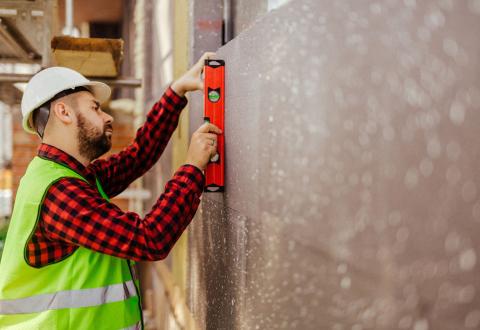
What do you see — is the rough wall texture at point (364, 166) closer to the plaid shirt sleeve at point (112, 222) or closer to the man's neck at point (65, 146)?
the plaid shirt sleeve at point (112, 222)

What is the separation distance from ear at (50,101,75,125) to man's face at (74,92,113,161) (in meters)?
0.04

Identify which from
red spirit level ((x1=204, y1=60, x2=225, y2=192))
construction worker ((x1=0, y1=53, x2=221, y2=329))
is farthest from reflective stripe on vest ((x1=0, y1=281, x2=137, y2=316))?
red spirit level ((x1=204, y1=60, x2=225, y2=192))

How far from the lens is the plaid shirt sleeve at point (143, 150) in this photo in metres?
2.35

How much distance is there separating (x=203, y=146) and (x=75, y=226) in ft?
1.77

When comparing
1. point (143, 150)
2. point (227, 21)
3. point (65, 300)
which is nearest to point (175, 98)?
point (143, 150)

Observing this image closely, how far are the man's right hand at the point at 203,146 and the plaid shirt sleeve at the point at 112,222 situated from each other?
100 mm

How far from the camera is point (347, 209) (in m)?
0.94

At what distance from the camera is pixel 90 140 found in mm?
2039

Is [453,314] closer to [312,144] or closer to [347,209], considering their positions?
[347,209]

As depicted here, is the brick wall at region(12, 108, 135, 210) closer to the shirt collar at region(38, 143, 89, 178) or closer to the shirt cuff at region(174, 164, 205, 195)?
the shirt collar at region(38, 143, 89, 178)

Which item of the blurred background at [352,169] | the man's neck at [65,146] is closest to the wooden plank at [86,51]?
the man's neck at [65,146]

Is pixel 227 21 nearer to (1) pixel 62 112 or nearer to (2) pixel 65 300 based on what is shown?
(1) pixel 62 112

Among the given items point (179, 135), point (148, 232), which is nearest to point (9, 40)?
point (179, 135)

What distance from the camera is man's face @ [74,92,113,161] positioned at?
6.63 ft
